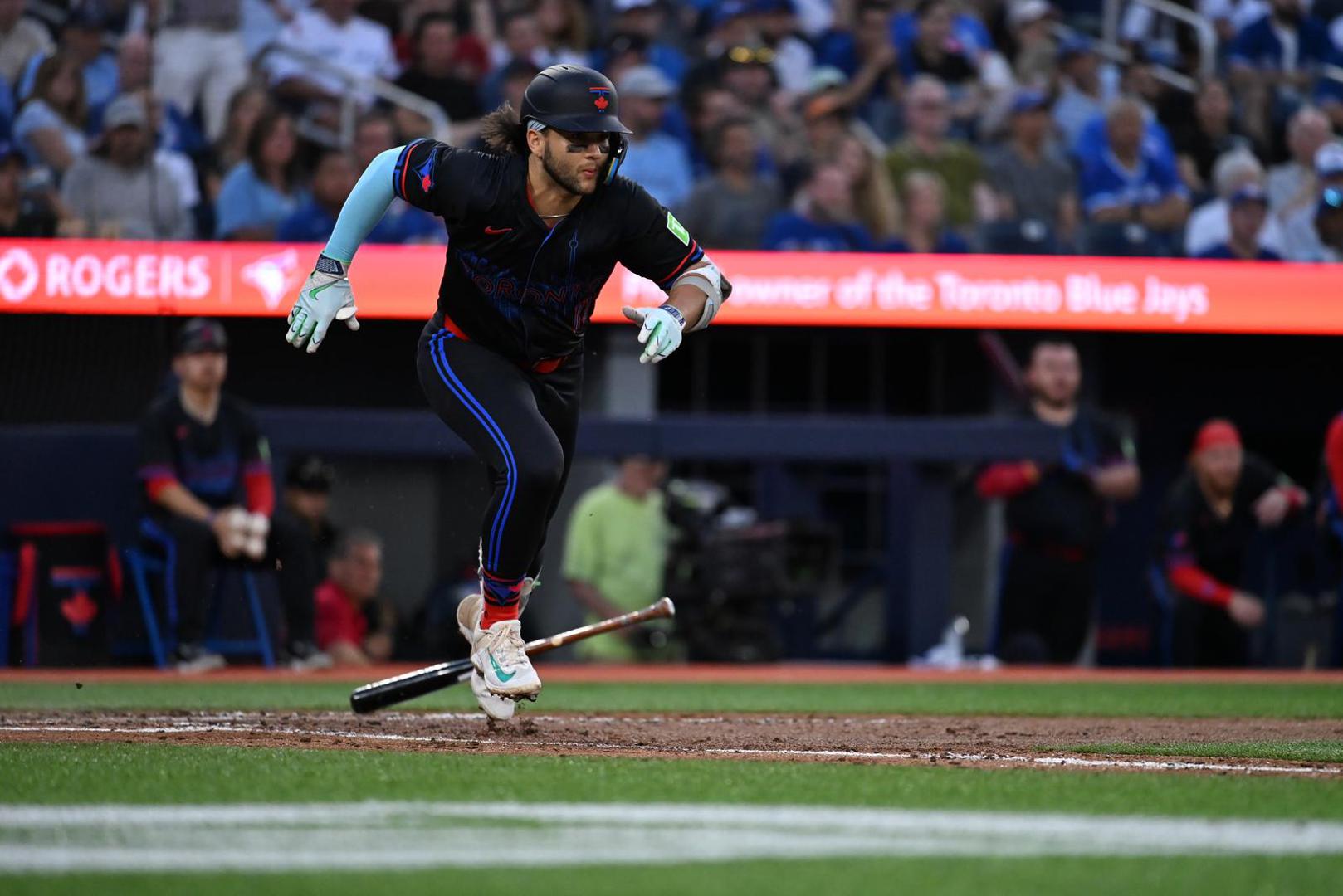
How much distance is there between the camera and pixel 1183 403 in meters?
14.0

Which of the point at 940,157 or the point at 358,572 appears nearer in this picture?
the point at 358,572

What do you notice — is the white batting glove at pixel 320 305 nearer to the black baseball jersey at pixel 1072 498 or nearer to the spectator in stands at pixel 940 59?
the black baseball jersey at pixel 1072 498

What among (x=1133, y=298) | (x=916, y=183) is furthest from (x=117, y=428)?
(x=1133, y=298)

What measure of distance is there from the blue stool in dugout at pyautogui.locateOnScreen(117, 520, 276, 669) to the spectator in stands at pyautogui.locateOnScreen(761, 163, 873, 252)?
366 cm

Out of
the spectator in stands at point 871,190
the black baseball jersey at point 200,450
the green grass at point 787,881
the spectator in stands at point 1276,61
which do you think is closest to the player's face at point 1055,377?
the spectator in stands at point 871,190

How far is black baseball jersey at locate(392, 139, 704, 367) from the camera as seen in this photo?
208 inches

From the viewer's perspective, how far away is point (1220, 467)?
10.8 m

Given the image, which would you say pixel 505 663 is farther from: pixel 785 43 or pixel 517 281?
pixel 785 43

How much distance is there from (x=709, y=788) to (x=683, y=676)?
19.5 ft

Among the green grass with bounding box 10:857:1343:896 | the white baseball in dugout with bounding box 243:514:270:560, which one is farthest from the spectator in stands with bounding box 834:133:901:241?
the green grass with bounding box 10:857:1343:896

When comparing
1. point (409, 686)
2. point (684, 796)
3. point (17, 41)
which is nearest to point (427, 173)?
point (409, 686)

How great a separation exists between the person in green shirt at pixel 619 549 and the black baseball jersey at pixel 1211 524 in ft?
9.35

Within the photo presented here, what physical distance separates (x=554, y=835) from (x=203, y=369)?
22.4ft

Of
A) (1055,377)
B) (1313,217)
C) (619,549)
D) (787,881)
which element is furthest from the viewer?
(1313,217)
